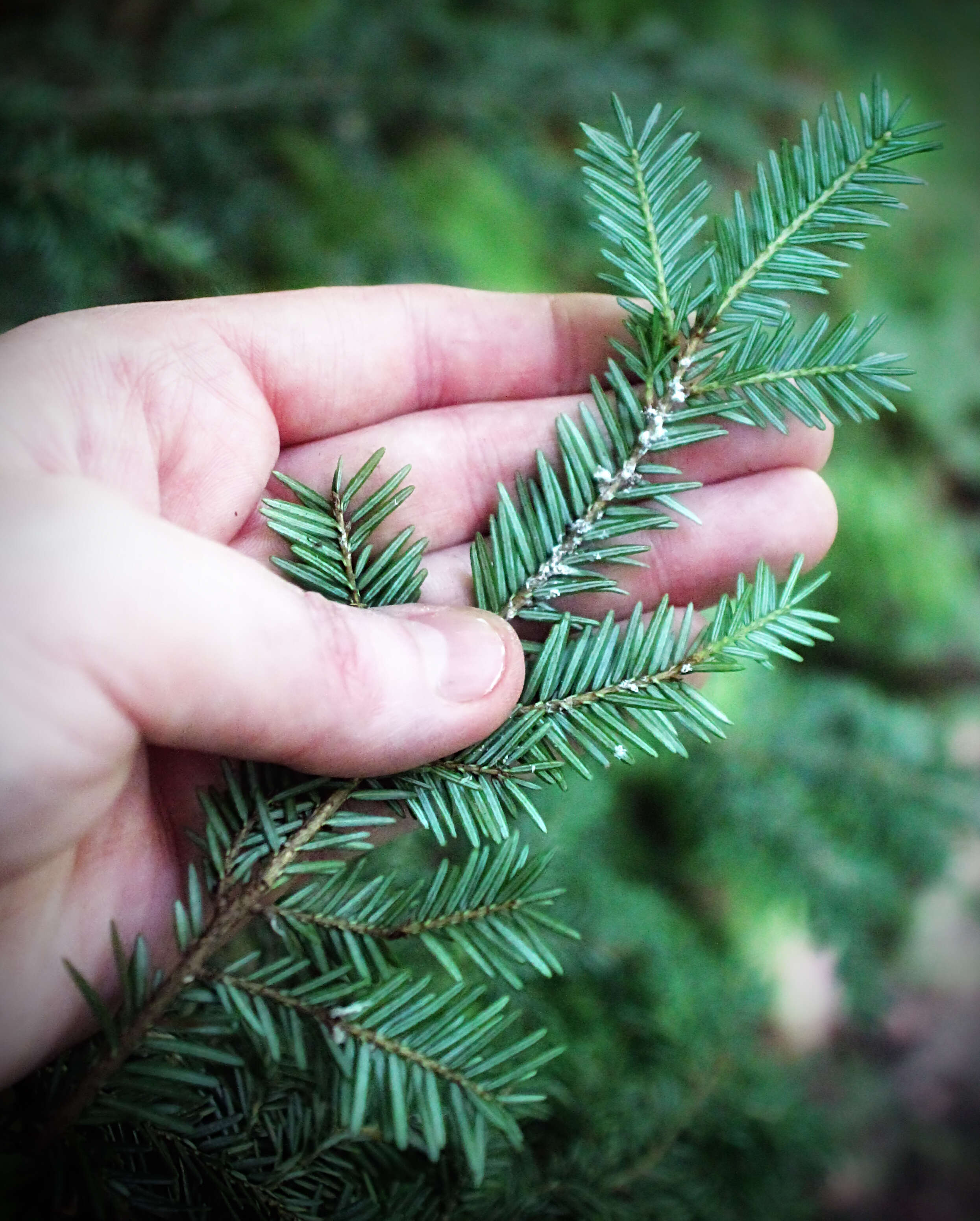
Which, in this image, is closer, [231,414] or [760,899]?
[231,414]

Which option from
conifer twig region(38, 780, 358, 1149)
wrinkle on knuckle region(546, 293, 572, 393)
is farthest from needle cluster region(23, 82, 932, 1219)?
wrinkle on knuckle region(546, 293, 572, 393)

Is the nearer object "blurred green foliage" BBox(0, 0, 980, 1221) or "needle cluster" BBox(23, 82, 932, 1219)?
"needle cluster" BBox(23, 82, 932, 1219)

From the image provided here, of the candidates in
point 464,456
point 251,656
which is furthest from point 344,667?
point 464,456

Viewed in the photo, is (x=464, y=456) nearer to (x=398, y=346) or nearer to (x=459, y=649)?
(x=398, y=346)

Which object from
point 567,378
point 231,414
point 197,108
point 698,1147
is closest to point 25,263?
point 197,108

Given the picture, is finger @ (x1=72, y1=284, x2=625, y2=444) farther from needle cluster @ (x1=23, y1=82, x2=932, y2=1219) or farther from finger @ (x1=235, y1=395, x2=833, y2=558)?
needle cluster @ (x1=23, y1=82, x2=932, y2=1219)

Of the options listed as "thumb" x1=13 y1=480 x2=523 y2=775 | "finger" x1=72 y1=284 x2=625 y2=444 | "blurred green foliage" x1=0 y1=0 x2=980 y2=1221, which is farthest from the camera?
"blurred green foliage" x1=0 y1=0 x2=980 y2=1221

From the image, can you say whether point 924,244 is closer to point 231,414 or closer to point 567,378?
point 567,378
